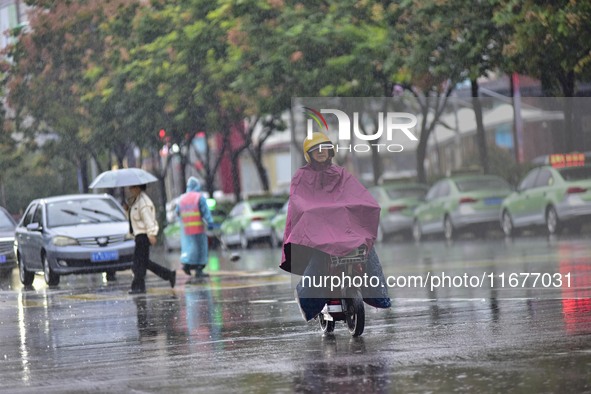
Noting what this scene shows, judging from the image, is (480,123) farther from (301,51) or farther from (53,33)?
(53,33)

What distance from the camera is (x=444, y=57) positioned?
35.3m

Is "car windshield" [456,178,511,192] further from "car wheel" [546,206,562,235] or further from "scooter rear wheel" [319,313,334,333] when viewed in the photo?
"scooter rear wheel" [319,313,334,333]

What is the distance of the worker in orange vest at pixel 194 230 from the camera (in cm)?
2519

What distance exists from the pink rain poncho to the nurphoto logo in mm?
1244

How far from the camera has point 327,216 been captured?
1274 centimetres

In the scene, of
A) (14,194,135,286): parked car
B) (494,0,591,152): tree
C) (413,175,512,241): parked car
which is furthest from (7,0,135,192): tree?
(413,175,512,241): parked car

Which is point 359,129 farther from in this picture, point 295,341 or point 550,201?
point 550,201

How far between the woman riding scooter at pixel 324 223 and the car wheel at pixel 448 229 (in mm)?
11386

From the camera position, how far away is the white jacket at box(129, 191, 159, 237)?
21.6 meters

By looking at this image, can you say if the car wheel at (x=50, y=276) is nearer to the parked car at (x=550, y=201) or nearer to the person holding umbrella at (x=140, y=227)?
the person holding umbrella at (x=140, y=227)

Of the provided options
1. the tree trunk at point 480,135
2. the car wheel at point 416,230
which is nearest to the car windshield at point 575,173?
the tree trunk at point 480,135

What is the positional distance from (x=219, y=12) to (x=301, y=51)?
136 inches

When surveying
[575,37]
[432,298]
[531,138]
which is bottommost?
[432,298]

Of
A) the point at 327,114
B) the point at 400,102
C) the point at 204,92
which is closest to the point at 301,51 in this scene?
the point at 204,92
